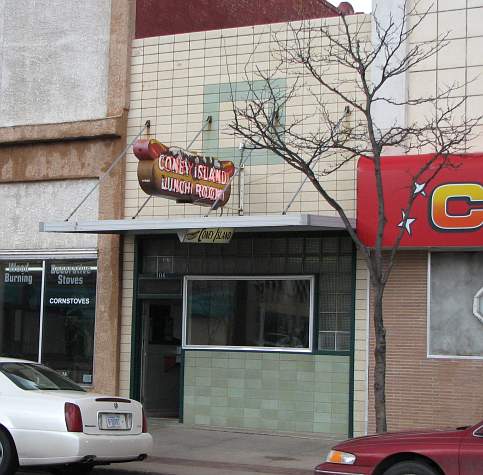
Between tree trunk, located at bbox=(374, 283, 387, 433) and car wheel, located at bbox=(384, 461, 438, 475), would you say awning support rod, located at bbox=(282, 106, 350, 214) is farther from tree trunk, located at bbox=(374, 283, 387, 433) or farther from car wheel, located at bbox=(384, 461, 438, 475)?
car wheel, located at bbox=(384, 461, 438, 475)

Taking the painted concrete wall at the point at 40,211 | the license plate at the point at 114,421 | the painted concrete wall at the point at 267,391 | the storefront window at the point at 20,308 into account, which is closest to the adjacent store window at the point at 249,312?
the painted concrete wall at the point at 267,391

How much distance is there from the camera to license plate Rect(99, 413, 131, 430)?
1048 centimetres

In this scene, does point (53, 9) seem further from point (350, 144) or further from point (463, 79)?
point (463, 79)

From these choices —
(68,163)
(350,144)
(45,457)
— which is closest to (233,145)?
(350,144)

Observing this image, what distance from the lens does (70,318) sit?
17062 millimetres

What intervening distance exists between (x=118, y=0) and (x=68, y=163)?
318 centimetres

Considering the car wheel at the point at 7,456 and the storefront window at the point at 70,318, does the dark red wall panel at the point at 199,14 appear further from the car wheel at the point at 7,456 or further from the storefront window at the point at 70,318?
the car wheel at the point at 7,456

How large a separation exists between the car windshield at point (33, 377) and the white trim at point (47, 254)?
530 cm

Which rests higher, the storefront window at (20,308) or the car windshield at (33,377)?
the storefront window at (20,308)

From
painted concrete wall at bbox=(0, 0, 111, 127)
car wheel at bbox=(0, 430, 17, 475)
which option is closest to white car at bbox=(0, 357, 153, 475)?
car wheel at bbox=(0, 430, 17, 475)

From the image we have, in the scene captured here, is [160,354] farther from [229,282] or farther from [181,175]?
[181,175]

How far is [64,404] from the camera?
33.4ft

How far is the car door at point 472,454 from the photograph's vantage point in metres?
8.34

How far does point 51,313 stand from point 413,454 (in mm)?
9977
